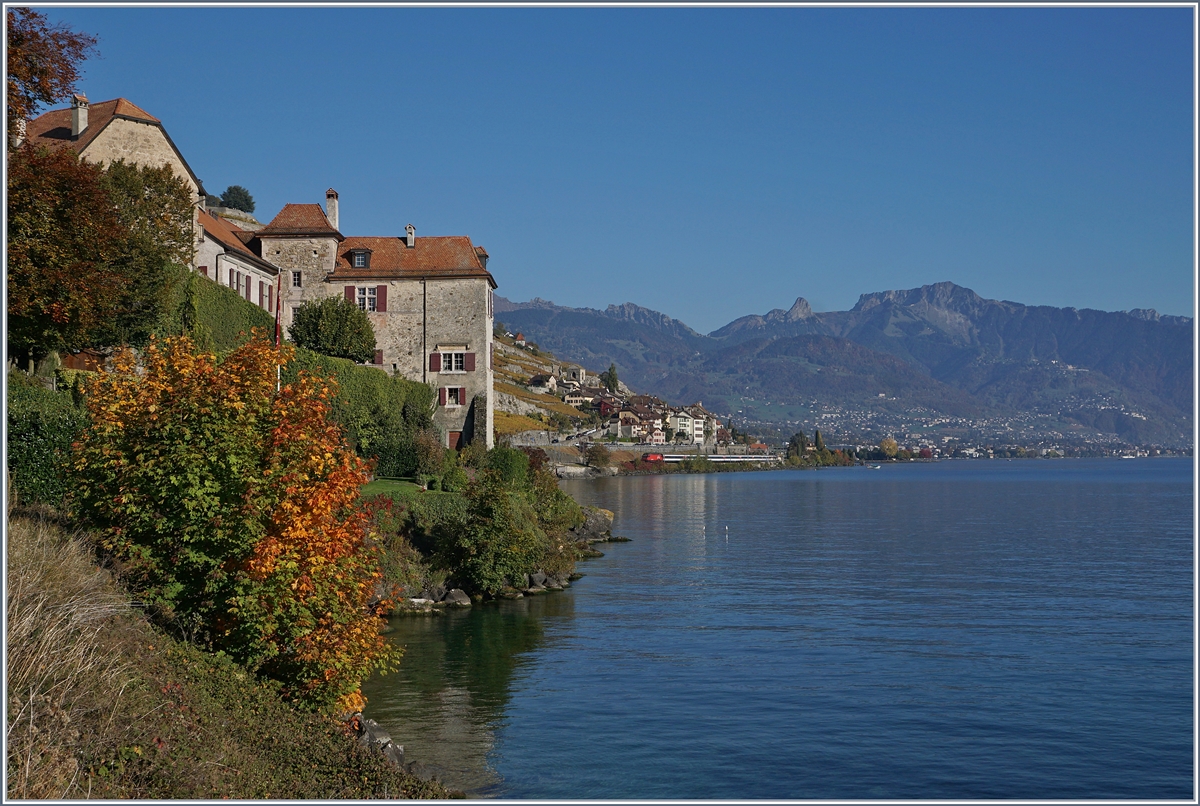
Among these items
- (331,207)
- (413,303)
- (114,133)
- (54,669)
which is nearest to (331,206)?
(331,207)

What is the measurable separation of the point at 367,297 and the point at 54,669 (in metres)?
55.8

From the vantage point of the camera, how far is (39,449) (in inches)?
966

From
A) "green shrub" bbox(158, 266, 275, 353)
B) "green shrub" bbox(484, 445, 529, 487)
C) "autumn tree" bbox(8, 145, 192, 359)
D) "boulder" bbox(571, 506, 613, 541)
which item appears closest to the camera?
"autumn tree" bbox(8, 145, 192, 359)

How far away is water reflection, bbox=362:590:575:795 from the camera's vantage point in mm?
24594

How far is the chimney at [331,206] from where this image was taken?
6894cm

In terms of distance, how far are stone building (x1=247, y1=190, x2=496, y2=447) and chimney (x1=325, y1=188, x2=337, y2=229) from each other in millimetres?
991

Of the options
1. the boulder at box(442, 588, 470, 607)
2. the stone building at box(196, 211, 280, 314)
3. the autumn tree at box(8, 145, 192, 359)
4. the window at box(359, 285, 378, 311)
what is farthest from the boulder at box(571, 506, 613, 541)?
the autumn tree at box(8, 145, 192, 359)

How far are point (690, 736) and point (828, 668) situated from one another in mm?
9577

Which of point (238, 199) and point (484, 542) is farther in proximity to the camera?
point (238, 199)

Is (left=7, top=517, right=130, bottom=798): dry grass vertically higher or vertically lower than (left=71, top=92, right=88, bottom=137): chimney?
lower

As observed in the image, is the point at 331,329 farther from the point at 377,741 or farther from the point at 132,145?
the point at 377,741

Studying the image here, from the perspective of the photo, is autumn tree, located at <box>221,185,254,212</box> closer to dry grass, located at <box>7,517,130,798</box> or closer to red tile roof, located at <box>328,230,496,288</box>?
red tile roof, located at <box>328,230,496,288</box>

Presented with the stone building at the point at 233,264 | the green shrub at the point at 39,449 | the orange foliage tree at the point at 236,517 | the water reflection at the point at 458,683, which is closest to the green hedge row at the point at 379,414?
the stone building at the point at 233,264

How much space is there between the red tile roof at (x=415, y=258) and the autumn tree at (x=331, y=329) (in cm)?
436
